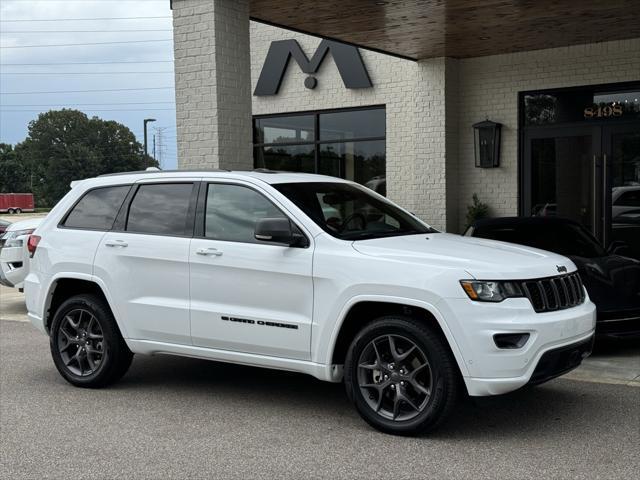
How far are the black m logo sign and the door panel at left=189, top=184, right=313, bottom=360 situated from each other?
29.9 feet

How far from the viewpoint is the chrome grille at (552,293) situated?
17.3 feet

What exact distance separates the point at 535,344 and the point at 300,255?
171 cm

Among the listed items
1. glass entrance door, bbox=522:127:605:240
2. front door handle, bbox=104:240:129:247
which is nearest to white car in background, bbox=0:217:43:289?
front door handle, bbox=104:240:129:247

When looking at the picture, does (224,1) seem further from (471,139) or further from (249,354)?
(471,139)

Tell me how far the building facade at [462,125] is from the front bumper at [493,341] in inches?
263

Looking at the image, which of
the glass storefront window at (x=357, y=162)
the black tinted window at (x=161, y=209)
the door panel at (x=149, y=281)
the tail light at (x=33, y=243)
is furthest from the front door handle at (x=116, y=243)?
the glass storefront window at (x=357, y=162)

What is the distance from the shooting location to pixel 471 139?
1430 centimetres

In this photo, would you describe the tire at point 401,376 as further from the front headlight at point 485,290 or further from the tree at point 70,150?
the tree at point 70,150

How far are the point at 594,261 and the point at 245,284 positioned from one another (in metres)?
3.91

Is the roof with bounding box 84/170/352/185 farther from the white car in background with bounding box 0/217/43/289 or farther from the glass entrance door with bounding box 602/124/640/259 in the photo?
the glass entrance door with bounding box 602/124/640/259

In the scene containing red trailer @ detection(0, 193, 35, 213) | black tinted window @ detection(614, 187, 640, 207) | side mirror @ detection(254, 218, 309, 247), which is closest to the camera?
side mirror @ detection(254, 218, 309, 247)

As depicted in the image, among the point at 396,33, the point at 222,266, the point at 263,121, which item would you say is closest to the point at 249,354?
the point at 222,266

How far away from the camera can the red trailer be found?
285 feet

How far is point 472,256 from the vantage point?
5.39 meters
